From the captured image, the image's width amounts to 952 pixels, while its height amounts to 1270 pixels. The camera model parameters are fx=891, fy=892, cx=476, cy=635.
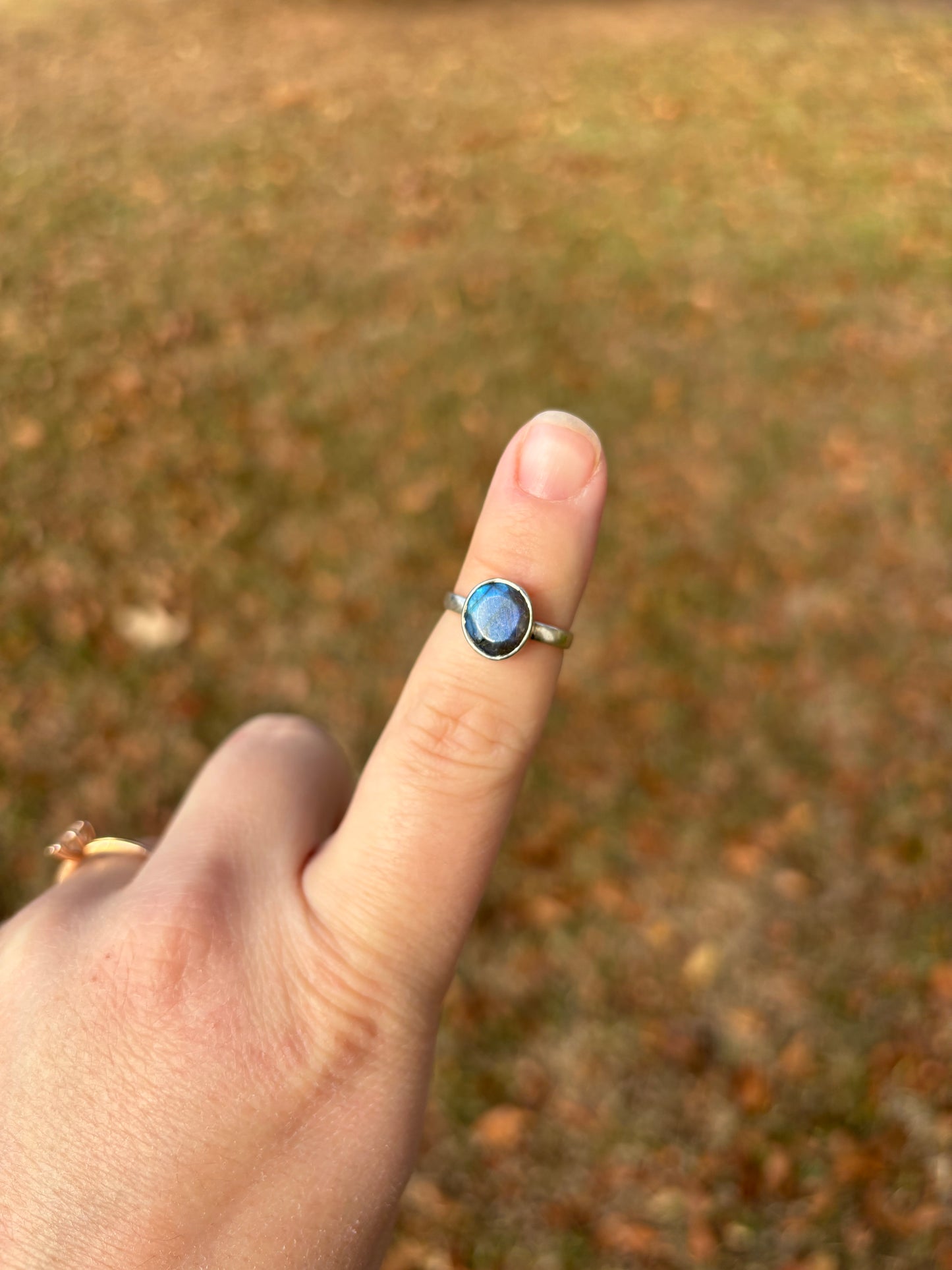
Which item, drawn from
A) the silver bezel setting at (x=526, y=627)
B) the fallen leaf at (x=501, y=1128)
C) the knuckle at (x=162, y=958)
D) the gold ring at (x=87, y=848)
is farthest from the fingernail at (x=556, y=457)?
the fallen leaf at (x=501, y=1128)

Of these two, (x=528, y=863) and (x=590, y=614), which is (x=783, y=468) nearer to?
(x=590, y=614)

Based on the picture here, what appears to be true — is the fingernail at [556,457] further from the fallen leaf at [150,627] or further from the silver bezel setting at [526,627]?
the fallen leaf at [150,627]

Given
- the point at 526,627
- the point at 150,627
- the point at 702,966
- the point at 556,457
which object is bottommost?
the point at 702,966

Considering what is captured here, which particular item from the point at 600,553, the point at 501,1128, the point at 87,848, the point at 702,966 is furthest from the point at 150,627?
the point at 702,966

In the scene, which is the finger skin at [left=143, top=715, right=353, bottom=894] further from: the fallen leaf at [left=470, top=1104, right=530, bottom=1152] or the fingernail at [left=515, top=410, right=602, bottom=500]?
the fallen leaf at [left=470, top=1104, right=530, bottom=1152]

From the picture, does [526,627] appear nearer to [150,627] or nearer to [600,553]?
[600,553]
